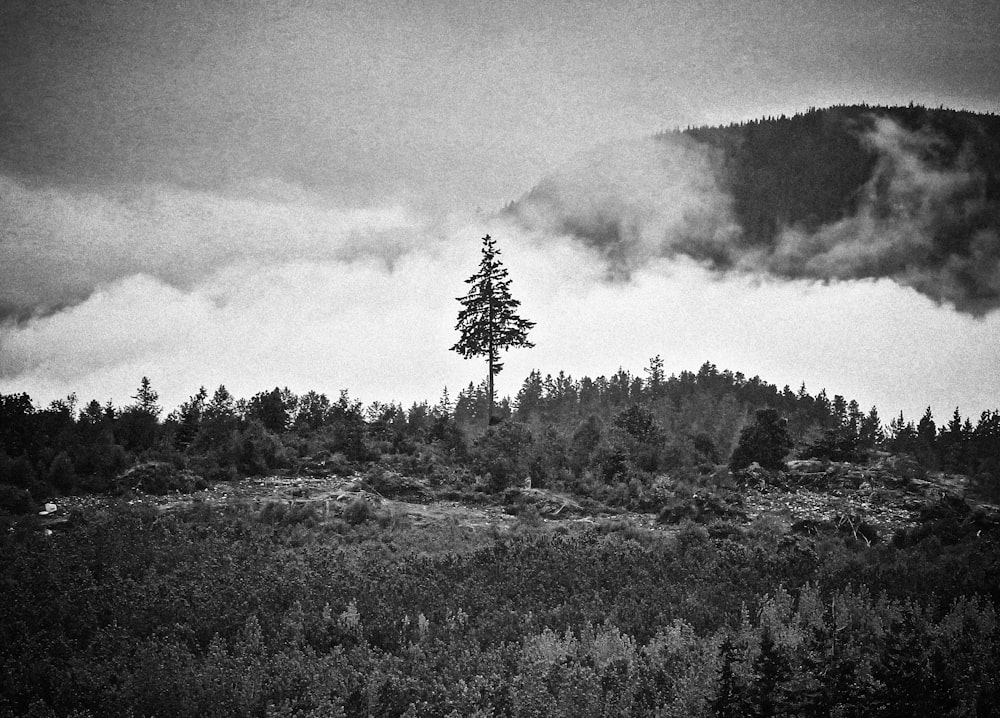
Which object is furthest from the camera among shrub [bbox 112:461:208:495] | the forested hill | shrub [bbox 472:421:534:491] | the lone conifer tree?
the forested hill

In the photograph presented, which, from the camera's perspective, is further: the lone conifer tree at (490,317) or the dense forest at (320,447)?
the lone conifer tree at (490,317)

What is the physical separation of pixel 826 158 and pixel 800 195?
1503 centimetres

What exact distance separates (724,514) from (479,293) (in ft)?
66.2

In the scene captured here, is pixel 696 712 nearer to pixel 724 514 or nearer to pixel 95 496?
pixel 724 514

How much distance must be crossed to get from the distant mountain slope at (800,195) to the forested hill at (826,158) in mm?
377

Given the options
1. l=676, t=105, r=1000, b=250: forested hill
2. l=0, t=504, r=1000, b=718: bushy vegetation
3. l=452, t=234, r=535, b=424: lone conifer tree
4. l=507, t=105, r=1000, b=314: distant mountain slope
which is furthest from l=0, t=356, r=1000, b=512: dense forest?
l=676, t=105, r=1000, b=250: forested hill

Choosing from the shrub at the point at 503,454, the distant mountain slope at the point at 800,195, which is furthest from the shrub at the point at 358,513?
the distant mountain slope at the point at 800,195

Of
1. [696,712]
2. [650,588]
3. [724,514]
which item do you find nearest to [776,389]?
[724,514]

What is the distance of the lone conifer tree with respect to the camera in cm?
3384

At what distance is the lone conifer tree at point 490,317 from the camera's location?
33.8 metres

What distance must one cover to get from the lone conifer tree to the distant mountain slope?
3773 inches

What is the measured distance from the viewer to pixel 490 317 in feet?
111

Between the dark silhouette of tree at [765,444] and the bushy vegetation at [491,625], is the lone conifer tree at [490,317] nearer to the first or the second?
the dark silhouette of tree at [765,444]

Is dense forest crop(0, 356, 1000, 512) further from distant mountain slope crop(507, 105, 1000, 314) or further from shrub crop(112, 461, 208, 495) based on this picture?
distant mountain slope crop(507, 105, 1000, 314)
